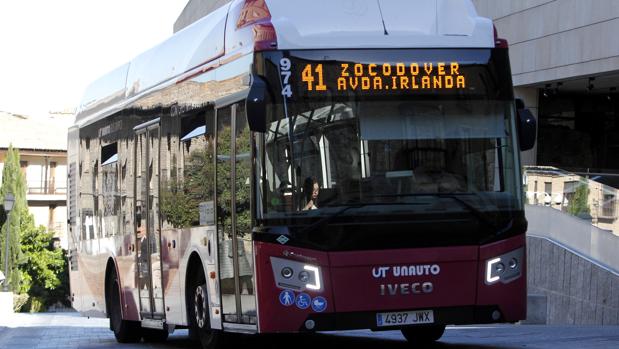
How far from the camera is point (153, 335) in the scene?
16.6 metres

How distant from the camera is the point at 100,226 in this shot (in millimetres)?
16266

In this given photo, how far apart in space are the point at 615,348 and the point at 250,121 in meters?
4.75

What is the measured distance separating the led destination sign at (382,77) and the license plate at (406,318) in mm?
1846

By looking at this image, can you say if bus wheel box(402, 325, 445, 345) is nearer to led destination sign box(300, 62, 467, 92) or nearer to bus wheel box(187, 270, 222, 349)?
bus wheel box(187, 270, 222, 349)

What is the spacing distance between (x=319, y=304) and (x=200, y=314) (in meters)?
2.47

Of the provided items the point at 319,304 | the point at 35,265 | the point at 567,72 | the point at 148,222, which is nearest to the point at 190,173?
the point at 148,222

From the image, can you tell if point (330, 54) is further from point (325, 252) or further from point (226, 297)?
point (226, 297)

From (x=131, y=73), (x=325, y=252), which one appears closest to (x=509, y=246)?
(x=325, y=252)

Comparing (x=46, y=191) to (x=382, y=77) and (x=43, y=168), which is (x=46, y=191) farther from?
(x=382, y=77)

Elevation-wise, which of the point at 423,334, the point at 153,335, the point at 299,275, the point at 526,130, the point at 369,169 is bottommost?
the point at 153,335

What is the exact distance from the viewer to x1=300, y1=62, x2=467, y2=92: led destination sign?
9820 mm

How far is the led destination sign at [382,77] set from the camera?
982 centimetres

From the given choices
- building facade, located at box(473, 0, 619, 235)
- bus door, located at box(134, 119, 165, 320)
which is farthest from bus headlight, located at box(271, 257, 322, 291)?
building facade, located at box(473, 0, 619, 235)

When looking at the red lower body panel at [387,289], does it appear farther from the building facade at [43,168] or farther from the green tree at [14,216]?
the building facade at [43,168]
